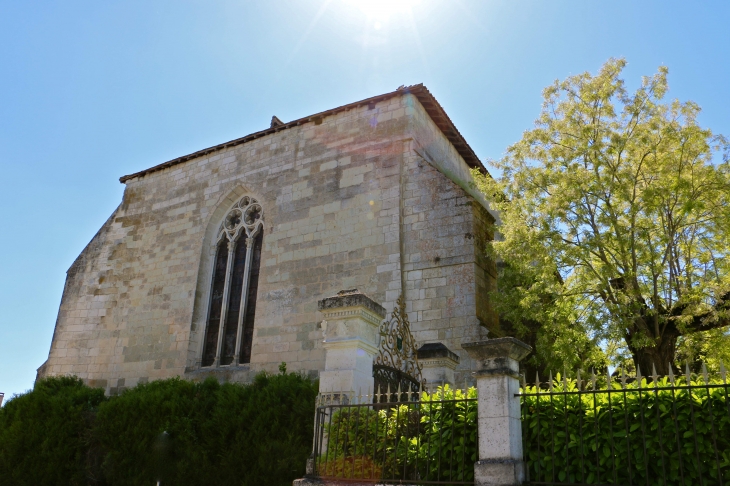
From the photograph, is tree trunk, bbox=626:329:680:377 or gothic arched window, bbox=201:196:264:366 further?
gothic arched window, bbox=201:196:264:366

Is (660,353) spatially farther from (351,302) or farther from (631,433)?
(351,302)

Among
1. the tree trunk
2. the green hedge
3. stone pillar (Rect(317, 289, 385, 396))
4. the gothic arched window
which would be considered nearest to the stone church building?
the gothic arched window

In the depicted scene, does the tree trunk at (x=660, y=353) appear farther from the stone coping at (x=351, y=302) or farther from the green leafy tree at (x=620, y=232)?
the stone coping at (x=351, y=302)

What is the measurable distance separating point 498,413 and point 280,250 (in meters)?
8.46

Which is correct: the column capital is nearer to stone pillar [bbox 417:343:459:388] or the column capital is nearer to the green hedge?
the green hedge

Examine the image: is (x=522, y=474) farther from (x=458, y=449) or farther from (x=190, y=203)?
(x=190, y=203)

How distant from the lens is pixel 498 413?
4750mm

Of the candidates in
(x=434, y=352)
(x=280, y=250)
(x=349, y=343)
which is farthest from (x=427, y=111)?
(x=349, y=343)


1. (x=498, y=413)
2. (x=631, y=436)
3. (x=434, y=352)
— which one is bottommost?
(x=631, y=436)

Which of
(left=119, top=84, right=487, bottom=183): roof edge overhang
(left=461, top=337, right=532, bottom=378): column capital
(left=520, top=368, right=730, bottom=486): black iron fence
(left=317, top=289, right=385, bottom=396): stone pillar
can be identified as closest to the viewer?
(left=520, top=368, right=730, bottom=486): black iron fence

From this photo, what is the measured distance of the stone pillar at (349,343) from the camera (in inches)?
230

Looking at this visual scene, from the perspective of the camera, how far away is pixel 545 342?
9312mm

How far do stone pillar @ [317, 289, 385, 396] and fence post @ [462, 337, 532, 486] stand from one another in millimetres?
1296

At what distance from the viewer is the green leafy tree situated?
869cm
